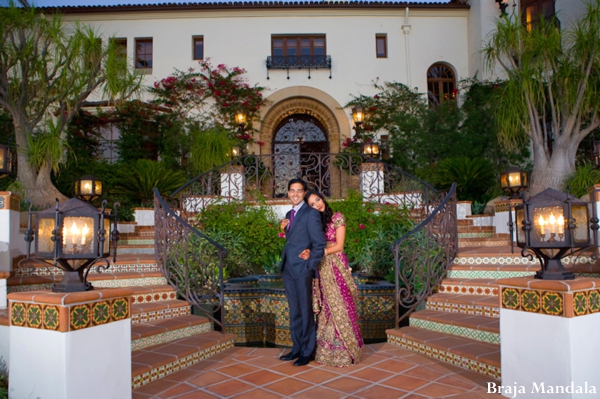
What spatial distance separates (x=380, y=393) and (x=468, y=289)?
7.09 feet

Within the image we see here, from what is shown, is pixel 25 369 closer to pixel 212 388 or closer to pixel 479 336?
pixel 212 388

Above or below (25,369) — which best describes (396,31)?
above

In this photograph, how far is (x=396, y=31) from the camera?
14086 millimetres

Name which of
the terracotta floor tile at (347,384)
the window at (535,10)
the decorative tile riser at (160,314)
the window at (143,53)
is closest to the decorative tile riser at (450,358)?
the terracotta floor tile at (347,384)

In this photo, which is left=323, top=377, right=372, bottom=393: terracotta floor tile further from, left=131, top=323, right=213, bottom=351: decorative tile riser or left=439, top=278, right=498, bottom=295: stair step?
left=439, top=278, right=498, bottom=295: stair step

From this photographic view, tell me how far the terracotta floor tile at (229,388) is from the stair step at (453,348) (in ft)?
5.56

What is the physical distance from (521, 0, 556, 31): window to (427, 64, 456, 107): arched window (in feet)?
8.12

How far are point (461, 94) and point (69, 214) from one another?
42.7 ft

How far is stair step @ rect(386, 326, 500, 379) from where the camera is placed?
353 cm

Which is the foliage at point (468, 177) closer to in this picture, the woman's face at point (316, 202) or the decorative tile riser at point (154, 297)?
the woman's face at point (316, 202)

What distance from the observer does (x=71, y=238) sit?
9.59 ft

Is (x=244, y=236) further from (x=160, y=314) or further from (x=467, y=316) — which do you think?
(x=467, y=316)

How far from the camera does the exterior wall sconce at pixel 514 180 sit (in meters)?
7.54

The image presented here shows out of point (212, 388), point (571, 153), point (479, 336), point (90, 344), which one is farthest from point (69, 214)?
point (571, 153)
